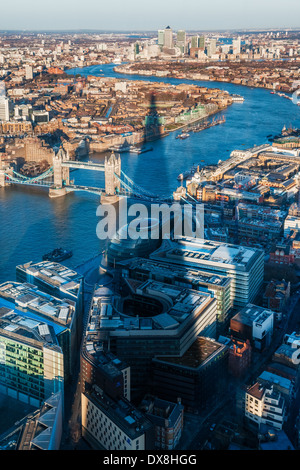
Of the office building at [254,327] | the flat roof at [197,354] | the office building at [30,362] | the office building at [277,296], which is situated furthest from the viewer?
the office building at [277,296]

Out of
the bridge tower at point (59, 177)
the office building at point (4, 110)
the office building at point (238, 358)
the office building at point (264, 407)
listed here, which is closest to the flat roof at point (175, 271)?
the office building at point (238, 358)

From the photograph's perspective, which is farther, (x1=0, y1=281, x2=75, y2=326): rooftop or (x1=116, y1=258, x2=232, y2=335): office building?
(x1=116, y1=258, x2=232, y2=335): office building

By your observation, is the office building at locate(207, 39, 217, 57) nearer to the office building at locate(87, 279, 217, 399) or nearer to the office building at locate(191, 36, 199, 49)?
the office building at locate(191, 36, 199, 49)

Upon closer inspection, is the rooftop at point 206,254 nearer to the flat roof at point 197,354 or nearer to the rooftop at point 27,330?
the flat roof at point 197,354

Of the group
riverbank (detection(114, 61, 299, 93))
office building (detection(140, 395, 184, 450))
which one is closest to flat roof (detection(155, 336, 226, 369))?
office building (detection(140, 395, 184, 450))
